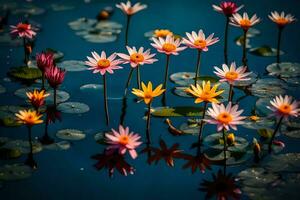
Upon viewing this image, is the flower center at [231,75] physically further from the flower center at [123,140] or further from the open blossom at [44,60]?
the open blossom at [44,60]

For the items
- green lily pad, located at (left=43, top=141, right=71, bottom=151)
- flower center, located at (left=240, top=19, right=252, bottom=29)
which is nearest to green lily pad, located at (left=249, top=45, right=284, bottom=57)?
flower center, located at (left=240, top=19, right=252, bottom=29)

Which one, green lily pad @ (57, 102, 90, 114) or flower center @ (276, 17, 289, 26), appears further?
flower center @ (276, 17, 289, 26)

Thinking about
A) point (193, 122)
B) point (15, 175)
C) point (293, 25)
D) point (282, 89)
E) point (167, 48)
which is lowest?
point (15, 175)

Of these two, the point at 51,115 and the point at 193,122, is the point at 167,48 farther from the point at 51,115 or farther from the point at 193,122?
the point at 51,115

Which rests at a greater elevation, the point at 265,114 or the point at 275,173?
the point at 265,114

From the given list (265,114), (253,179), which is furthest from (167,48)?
(253,179)

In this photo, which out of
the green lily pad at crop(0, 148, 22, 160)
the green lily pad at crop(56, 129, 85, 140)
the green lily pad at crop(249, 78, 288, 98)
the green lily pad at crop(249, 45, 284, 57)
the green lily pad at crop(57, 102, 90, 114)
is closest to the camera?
Result: the green lily pad at crop(0, 148, 22, 160)

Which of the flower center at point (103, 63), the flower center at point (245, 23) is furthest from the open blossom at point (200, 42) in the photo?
the flower center at point (103, 63)

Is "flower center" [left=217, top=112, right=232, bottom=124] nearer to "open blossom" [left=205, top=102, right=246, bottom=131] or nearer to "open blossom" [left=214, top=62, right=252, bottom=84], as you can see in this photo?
"open blossom" [left=205, top=102, right=246, bottom=131]
